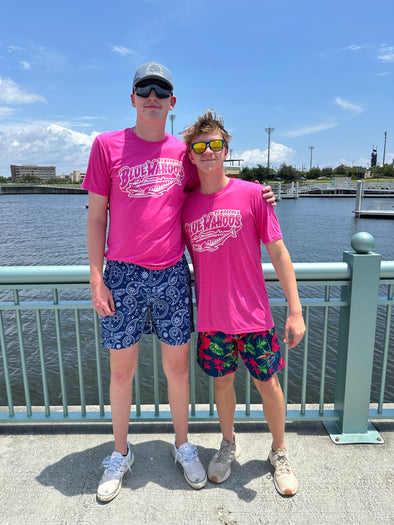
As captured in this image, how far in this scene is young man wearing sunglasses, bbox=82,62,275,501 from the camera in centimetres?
190

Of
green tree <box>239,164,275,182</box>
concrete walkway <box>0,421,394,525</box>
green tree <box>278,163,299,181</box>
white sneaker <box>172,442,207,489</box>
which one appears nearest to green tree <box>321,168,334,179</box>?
green tree <box>278,163,299,181</box>

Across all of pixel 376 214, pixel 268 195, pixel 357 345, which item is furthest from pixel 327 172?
pixel 268 195

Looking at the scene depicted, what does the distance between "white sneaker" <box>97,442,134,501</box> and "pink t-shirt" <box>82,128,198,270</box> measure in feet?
3.51

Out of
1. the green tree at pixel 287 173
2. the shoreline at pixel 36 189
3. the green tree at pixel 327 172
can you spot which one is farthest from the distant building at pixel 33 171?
the green tree at pixel 327 172

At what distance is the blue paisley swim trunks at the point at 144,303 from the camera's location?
196 centimetres

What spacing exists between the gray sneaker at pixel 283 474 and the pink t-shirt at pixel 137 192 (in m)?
1.19

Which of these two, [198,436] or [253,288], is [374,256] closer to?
[253,288]

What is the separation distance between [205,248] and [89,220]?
0.59 m

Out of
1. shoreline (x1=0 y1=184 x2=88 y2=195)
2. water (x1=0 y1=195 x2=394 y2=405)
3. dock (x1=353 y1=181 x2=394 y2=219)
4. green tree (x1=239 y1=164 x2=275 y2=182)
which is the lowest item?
water (x1=0 y1=195 x2=394 y2=405)

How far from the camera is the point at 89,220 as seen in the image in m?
1.95

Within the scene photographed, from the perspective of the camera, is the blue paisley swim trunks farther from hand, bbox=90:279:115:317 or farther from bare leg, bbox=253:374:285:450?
bare leg, bbox=253:374:285:450

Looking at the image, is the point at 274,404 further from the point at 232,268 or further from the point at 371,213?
the point at 371,213

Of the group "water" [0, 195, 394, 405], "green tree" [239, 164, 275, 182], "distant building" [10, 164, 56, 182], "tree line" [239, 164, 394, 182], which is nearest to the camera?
"water" [0, 195, 394, 405]

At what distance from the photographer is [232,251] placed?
1.93m
